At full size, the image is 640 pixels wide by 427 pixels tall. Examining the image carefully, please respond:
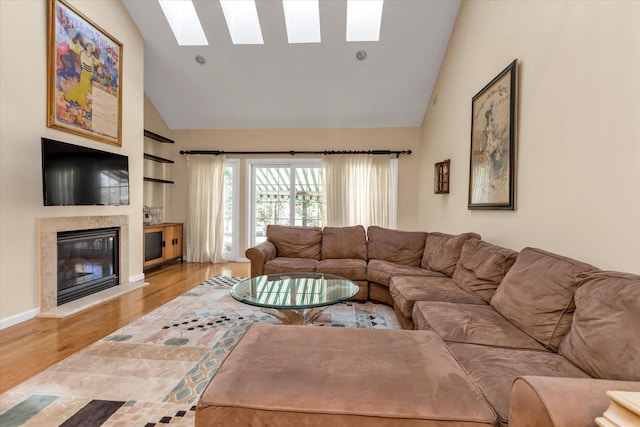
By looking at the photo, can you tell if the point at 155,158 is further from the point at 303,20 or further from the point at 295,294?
the point at 295,294

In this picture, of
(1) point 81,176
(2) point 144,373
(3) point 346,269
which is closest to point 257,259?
(3) point 346,269

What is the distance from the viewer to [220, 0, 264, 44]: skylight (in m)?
4.00

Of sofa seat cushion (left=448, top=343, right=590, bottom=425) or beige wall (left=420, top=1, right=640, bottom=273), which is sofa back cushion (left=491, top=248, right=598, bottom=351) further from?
beige wall (left=420, top=1, right=640, bottom=273)

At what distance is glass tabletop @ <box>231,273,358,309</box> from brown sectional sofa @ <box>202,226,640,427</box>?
54 cm

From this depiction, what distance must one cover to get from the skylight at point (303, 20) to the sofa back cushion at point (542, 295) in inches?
148

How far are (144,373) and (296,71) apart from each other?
13.6 ft

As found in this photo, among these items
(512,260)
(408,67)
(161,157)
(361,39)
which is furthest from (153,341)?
(408,67)

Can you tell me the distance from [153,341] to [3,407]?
0.83 metres

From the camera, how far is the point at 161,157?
526 cm

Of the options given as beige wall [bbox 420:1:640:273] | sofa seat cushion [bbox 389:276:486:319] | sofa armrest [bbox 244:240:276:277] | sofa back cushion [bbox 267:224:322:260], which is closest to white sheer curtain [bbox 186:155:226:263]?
sofa back cushion [bbox 267:224:322:260]

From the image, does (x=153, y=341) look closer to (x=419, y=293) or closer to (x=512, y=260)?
(x=419, y=293)

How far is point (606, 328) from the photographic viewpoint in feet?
3.84

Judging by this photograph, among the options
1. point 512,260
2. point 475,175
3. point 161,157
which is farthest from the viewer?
point 161,157

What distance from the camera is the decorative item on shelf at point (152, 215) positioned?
4.90 metres
